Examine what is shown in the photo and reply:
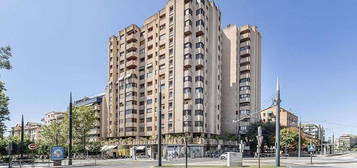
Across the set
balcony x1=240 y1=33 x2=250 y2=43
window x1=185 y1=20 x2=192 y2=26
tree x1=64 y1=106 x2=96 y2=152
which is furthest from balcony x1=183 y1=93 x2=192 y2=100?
balcony x1=240 y1=33 x2=250 y2=43

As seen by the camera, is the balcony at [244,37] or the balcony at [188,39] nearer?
the balcony at [188,39]

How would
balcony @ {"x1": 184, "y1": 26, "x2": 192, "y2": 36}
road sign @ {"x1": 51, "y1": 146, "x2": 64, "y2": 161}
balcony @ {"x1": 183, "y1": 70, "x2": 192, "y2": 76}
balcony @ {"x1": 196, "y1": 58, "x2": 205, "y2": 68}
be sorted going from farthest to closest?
1. balcony @ {"x1": 184, "y1": 26, "x2": 192, "y2": 36}
2. balcony @ {"x1": 196, "y1": 58, "x2": 205, "y2": 68}
3. balcony @ {"x1": 183, "y1": 70, "x2": 192, "y2": 76}
4. road sign @ {"x1": 51, "y1": 146, "x2": 64, "y2": 161}

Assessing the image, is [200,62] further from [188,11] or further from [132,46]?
[132,46]

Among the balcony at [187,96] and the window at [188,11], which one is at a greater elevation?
the window at [188,11]

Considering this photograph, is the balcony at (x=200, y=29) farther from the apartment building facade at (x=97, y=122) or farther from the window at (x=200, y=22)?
the apartment building facade at (x=97, y=122)

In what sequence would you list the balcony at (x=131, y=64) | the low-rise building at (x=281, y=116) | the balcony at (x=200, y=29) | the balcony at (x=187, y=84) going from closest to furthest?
the balcony at (x=187, y=84), the balcony at (x=200, y=29), the balcony at (x=131, y=64), the low-rise building at (x=281, y=116)

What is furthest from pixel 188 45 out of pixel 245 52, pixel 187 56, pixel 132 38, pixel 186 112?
pixel 245 52

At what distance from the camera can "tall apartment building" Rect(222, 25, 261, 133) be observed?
91.6 metres

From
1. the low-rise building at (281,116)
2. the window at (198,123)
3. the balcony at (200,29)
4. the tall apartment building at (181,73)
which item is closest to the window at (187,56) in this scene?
the tall apartment building at (181,73)

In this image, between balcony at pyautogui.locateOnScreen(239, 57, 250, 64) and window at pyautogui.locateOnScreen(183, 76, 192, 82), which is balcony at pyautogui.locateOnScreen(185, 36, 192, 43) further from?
balcony at pyautogui.locateOnScreen(239, 57, 250, 64)

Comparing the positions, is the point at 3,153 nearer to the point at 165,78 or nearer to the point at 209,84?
the point at 165,78

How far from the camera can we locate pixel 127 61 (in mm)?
94812

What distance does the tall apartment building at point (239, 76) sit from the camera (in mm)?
91562

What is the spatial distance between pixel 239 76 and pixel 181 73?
25150 mm
